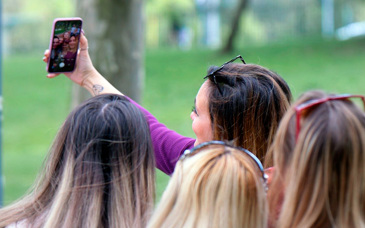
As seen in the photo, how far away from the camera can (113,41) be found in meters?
4.99

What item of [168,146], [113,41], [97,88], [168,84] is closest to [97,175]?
[168,146]

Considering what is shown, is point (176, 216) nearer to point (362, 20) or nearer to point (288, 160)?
point (288, 160)

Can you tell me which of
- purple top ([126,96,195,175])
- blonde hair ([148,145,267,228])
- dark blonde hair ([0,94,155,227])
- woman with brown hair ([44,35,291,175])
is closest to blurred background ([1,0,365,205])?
woman with brown hair ([44,35,291,175])

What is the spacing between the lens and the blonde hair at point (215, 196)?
1.58 m

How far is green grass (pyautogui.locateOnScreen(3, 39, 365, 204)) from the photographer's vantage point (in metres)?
9.68

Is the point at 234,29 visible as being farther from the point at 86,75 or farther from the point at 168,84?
the point at 86,75

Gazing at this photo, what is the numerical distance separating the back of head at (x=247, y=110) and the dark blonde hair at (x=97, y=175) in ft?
1.39

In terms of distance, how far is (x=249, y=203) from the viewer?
1.60 m

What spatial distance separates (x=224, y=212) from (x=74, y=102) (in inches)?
147

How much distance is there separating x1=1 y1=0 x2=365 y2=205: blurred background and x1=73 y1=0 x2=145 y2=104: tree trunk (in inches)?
0.9

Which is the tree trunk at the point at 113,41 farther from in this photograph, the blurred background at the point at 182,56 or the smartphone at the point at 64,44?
the smartphone at the point at 64,44

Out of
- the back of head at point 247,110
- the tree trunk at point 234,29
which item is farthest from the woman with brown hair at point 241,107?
the tree trunk at point 234,29

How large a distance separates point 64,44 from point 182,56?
12.3 metres

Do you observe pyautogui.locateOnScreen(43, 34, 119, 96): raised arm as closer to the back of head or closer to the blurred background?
the back of head
